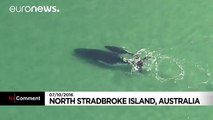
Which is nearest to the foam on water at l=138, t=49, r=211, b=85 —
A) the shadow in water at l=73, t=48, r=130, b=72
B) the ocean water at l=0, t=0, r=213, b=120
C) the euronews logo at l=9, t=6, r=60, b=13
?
the ocean water at l=0, t=0, r=213, b=120

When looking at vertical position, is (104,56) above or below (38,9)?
below

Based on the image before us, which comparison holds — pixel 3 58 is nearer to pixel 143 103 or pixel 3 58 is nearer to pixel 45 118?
pixel 45 118

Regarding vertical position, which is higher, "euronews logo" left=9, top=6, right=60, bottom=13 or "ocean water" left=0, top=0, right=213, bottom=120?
"euronews logo" left=9, top=6, right=60, bottom=13

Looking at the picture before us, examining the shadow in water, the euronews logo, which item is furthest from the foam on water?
the euronews logo

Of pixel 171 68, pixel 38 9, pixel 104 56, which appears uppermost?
pixel 38 9

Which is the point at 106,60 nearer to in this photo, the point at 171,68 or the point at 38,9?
the point at 171,68

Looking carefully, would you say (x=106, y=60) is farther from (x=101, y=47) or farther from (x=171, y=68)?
(x=171, y=68)

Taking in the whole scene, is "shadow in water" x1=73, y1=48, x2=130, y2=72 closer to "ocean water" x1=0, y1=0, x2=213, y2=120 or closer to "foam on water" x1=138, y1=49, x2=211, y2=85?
"ocean water" x1=0, y1=0, x2=213, y2=120

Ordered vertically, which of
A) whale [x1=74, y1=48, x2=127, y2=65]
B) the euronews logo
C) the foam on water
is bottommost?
the foam on water

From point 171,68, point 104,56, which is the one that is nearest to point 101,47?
point 104,56

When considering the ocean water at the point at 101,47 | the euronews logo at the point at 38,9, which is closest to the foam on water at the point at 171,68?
the ocean water at the point at 101,47
